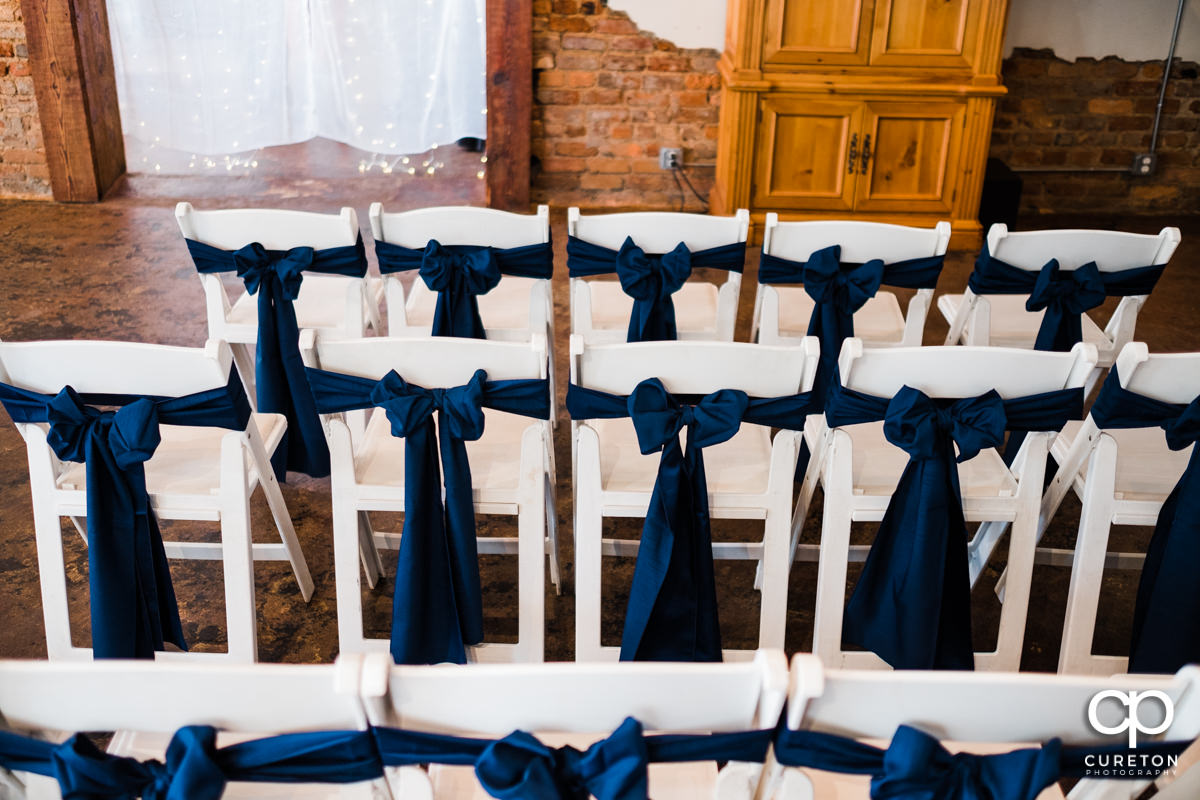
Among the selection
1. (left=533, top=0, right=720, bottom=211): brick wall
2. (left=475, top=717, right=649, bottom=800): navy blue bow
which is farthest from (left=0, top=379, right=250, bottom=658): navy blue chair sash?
(left=533, top=0, right=720, bottom=211): brick wall

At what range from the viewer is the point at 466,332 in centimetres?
331

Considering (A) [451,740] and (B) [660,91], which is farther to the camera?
(B) [660,91]

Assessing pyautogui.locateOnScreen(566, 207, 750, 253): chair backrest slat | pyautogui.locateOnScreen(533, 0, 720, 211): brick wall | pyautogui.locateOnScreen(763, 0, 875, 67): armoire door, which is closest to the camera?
pyautogui.locateOnScreen(566, 207, 750, 253): chair backrest slat

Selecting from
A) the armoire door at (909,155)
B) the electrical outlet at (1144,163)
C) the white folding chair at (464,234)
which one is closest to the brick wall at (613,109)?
the armoire door at (909,155)

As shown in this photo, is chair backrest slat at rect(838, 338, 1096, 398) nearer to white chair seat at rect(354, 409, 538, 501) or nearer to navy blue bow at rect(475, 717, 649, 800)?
white chair seat at rect(354, 409, 538, 501)

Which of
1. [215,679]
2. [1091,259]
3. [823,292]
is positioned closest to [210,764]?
[215,679]

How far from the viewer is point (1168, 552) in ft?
8.50

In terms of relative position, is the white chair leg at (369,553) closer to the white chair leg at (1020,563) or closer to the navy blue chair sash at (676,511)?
the navy blue chair sash at (676,511)

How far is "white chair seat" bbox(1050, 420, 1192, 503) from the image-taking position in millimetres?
2691

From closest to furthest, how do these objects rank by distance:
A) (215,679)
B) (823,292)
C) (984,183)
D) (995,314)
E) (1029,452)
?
(215,679), (1029,452), (823,292), (995,314), (984,183)

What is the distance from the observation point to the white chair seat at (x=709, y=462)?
265cm

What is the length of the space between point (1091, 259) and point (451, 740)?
2.51 metres

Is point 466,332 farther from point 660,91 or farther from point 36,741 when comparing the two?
point 660,91

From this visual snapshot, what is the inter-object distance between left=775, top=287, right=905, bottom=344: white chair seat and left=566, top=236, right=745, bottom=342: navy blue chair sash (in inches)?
11.1
